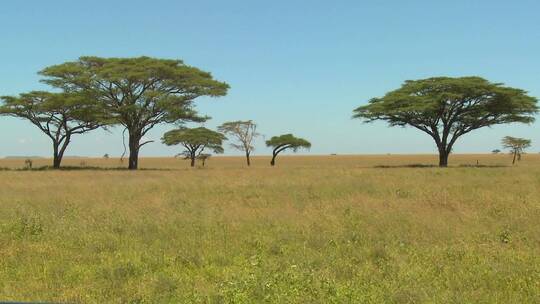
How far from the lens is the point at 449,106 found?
161 feet

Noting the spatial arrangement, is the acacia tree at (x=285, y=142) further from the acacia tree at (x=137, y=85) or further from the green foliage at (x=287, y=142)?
the acacia tree at (x=137, y=85)

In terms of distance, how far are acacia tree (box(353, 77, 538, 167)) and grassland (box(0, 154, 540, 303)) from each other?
32017 millimetres

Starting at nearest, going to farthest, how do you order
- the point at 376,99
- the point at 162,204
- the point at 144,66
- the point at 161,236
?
the point at 161,236
the point at 162,204
the point at 144,66
the point at 376,99

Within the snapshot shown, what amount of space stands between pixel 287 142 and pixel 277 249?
2893 inches

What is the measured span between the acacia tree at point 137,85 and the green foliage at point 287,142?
119ft

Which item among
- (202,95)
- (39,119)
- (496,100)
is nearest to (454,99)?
(496,100)

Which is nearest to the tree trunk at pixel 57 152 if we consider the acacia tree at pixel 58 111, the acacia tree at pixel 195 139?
the acacia tree at pixel 58 111

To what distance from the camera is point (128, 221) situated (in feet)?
39.7

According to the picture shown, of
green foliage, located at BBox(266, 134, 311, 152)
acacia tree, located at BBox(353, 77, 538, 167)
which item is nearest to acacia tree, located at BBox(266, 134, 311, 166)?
green foliage, located at BBox(266, 134, 311, 152)

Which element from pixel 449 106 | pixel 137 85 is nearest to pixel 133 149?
pixel 137 85

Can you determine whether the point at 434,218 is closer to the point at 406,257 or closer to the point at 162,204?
the point at 406,257

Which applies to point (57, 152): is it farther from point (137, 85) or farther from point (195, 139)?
point (195, 139)

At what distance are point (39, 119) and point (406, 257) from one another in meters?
47.8

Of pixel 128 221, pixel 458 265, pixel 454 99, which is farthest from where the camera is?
pixel 454 99
